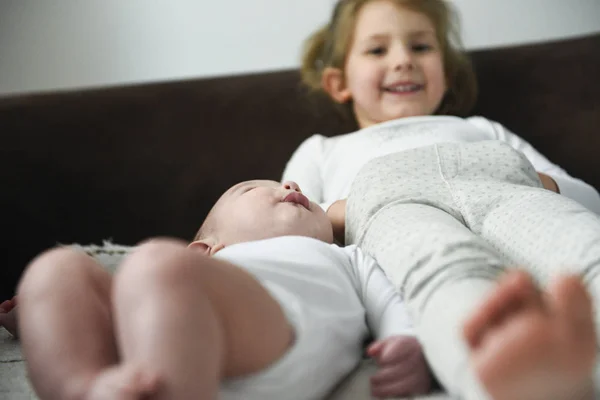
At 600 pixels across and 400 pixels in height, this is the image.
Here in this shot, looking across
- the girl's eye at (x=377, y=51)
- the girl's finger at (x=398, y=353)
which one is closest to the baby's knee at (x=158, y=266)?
the girl's finger at (x=398, y=353)

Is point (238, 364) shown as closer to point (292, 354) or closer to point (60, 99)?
point (292, 354)

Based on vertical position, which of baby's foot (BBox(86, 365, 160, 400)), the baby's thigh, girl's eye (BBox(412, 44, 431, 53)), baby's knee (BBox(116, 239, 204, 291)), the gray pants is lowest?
the gray pants

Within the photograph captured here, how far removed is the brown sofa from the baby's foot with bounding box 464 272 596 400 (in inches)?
35.1

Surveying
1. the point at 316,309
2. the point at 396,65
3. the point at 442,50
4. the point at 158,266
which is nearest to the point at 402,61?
the point at 396,65

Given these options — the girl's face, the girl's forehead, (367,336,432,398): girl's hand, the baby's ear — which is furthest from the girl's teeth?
(367,336,432,398): girl's hand

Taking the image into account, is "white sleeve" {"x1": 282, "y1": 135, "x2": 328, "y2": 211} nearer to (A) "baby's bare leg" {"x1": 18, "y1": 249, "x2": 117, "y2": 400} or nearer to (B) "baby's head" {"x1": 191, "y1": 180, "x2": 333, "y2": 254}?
(B) "baby's head" {"x1": 191, "y1": 180, "x2": 333, "y2": 254}

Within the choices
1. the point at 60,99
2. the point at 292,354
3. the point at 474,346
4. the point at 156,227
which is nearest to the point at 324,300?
the point at 292,354

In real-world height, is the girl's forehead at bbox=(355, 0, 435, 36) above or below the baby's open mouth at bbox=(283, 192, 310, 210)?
above

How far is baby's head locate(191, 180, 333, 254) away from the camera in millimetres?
798

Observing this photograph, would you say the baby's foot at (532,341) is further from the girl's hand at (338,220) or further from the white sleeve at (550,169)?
the white sleeve at (550,169)

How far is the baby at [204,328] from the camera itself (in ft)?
1.55

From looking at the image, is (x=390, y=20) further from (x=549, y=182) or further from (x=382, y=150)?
(x=549, y=182)

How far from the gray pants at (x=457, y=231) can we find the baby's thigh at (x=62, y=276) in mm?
330

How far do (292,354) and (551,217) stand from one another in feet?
1.24
